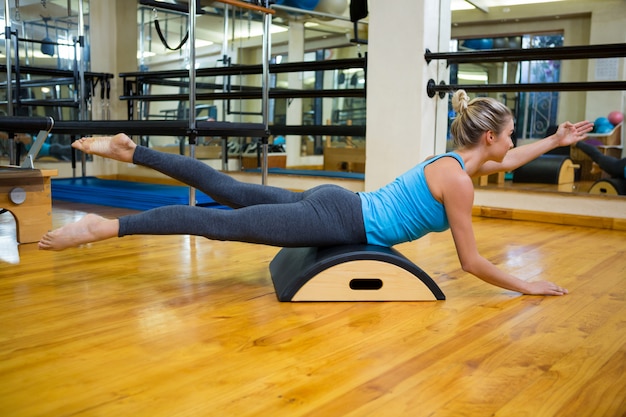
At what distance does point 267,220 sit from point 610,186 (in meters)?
2.93

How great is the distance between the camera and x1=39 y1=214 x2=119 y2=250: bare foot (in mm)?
1769

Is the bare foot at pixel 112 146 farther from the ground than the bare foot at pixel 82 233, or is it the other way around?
the bare foot at pixel 112 146

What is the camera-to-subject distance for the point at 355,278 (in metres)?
1.79

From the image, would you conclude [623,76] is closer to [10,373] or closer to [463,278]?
[463,278]

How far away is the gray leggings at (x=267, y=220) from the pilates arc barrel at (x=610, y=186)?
98.8 inches

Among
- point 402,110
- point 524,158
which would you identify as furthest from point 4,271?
point 402,110

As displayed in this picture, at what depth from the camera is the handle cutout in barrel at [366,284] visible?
6.09ft

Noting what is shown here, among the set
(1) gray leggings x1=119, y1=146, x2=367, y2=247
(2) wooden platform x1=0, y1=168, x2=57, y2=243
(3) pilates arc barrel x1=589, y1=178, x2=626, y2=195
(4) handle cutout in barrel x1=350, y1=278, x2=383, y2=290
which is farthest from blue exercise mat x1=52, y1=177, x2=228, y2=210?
(3) pilates arc barrel x1=589, y1=178, x2=626, y2=195

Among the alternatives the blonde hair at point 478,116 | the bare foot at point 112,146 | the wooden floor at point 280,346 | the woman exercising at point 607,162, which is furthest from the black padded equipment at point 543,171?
the bare foot at point 112,146

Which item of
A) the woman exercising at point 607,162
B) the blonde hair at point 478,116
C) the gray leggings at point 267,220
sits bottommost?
the gray leggings at point 267,220

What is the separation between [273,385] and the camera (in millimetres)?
1177

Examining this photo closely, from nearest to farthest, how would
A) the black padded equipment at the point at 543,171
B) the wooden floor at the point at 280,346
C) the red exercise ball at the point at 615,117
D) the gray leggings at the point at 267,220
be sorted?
the wooden floor at the point at 280,346, the gray leggings at the point at 267,220, the black padded equipment at the point at 543,171, the red exercise ball at the point at 615,117

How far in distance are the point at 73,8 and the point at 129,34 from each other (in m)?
Answer: 0.50

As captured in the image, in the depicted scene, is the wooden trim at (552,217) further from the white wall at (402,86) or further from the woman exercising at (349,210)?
the woman exercising at (349,210)
